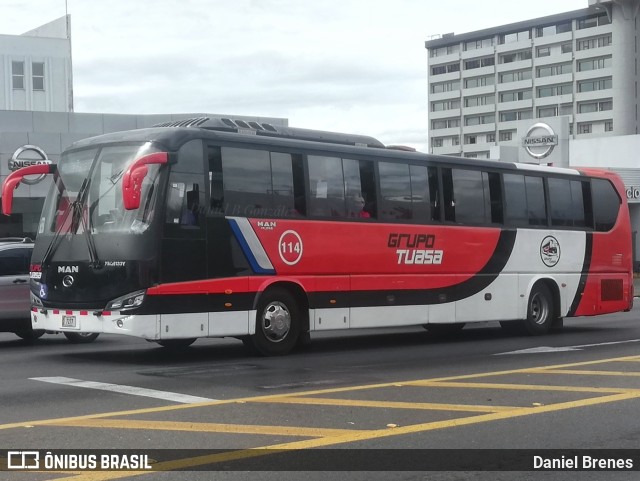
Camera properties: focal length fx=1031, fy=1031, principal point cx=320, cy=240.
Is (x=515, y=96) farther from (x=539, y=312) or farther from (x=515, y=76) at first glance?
(x=539, y=312)

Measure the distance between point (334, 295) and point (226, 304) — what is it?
220 centimetres

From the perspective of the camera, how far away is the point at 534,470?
7445 millimetres

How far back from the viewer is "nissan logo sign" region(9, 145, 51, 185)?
38.4 metres

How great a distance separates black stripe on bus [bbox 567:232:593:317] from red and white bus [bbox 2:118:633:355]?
1.72 feet

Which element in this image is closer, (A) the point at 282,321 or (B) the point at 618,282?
(A) the point at 282,321

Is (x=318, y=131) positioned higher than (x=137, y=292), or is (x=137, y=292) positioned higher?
(x=318, y=131)

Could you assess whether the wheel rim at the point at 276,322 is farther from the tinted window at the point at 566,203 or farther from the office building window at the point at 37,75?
the office building window at the point at 37,75

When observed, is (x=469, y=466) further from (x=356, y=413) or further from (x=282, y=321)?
(x=282, y=321)

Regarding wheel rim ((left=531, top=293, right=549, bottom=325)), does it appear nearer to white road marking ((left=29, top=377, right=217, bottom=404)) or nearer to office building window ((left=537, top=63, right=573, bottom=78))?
white road marking ((left=29, top=377, right=217, bottom=404))

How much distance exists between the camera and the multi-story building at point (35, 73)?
70.2m

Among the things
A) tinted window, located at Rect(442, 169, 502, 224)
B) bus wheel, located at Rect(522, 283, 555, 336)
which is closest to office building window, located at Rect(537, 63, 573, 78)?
bus wheel, located at Rect(522, 283, 555, 336)

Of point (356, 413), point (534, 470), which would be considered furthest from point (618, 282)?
point (534, 470)

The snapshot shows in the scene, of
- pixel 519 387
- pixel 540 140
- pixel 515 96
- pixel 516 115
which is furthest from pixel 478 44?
pixel 519 387

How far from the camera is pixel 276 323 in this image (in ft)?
50.2
